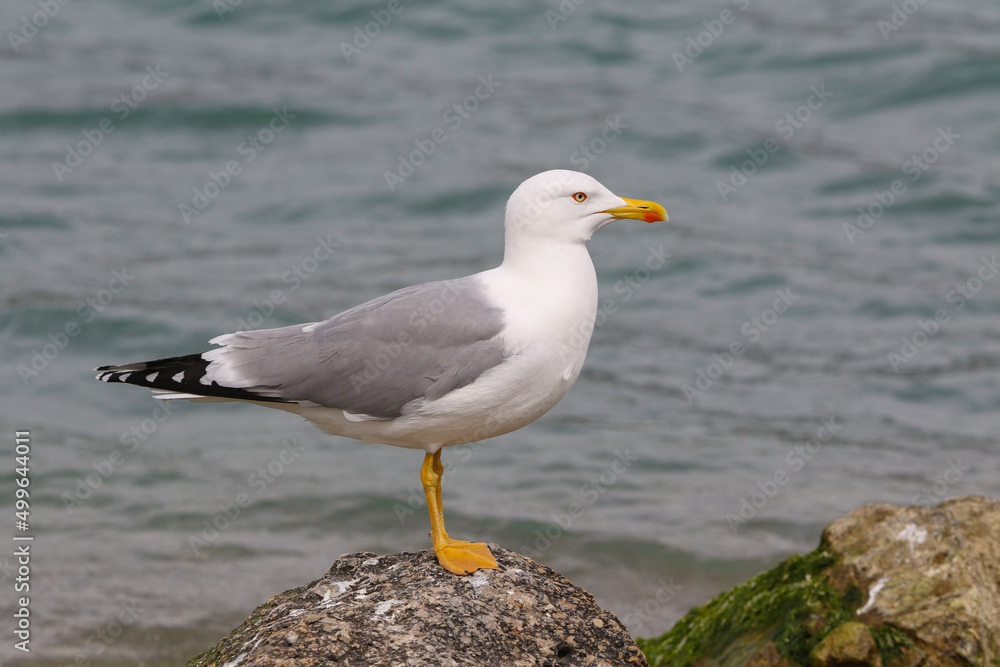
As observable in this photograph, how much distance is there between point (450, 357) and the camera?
16.5ft

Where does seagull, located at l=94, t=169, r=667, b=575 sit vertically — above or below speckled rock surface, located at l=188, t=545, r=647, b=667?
above

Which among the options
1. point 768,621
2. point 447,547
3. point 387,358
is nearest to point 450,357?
point 387,358

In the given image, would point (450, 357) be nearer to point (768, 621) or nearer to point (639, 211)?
point (639, 211)

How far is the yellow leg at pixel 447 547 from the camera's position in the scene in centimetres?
493

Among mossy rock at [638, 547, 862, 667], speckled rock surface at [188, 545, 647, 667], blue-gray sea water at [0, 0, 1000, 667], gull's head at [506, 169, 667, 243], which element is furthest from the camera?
blue-gray sea water at [0, 0, 1000, 667]

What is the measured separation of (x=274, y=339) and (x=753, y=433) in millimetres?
7504

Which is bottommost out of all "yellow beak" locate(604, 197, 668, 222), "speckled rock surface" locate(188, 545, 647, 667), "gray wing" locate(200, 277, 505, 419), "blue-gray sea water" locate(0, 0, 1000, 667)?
"blue-gray sea water" locate(0, 0, 1000, 667)

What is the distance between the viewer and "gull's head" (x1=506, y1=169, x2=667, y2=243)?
205 inches

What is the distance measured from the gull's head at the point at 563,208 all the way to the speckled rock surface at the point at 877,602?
2.04m

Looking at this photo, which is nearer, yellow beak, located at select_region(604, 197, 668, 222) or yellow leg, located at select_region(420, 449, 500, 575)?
yellow leg, located at select_region(420, 449, 500, 575)

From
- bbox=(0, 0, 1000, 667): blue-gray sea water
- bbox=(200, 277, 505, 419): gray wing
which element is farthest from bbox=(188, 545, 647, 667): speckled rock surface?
bbox=(0, 0, 1000, 667): blue-gray sea water

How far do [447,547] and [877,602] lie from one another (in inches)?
83.6

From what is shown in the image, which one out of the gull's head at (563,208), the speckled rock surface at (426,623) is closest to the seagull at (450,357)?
the gull's head at (563,208)

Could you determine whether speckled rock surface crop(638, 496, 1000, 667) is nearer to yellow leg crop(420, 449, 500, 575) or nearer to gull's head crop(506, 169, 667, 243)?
yellow leg crop(420, 449, 500, 575)
